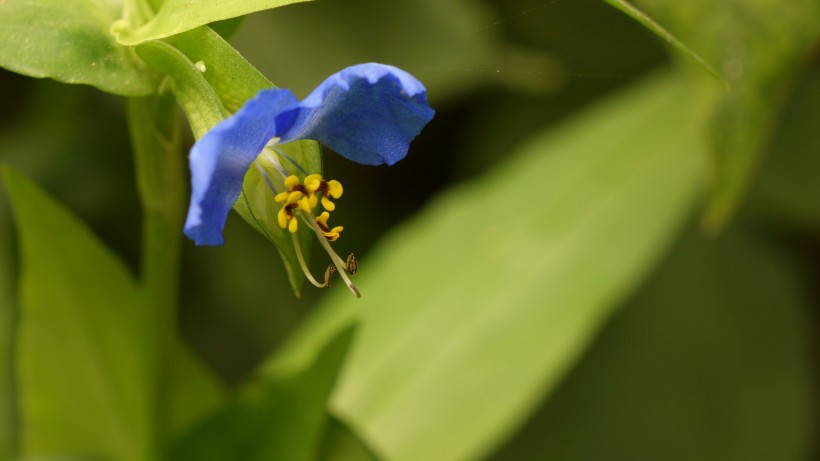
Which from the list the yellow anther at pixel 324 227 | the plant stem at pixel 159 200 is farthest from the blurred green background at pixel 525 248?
the yellow anther at pixel 324 227

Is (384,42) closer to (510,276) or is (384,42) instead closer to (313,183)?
(510,276)

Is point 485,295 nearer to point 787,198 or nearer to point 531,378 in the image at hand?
point 531,378

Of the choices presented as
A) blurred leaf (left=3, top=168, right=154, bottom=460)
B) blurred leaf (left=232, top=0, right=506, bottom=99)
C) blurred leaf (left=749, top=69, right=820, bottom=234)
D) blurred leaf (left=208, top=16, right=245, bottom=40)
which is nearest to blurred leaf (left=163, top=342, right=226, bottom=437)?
blurred leaf (left=3, top=168, right=154, bottom=460)

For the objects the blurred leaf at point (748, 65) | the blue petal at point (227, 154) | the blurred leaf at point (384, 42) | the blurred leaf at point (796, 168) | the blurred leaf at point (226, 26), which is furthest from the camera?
the blurred leaf at point (796, 168)

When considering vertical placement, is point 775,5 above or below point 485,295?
above

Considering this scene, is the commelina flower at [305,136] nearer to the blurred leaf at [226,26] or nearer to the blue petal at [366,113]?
the blue petal at [366,113]

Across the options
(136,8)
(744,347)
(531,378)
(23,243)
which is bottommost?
(744,347)

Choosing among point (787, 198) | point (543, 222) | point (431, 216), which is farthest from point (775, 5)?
point (787, 198)
